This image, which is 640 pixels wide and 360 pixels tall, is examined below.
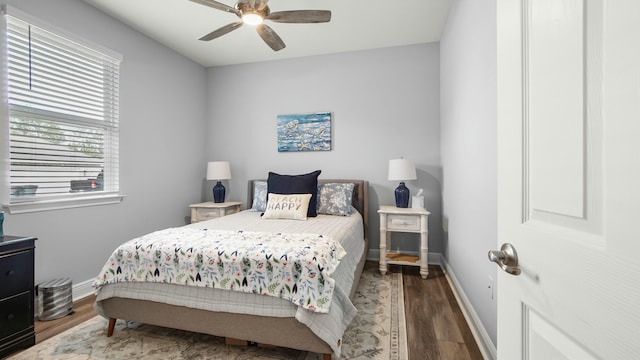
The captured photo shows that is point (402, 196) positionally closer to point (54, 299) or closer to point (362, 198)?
point (362, 198)

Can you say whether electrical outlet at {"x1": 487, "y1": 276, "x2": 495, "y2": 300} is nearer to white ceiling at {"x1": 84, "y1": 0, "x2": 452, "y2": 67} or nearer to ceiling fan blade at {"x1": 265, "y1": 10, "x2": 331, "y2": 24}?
→ ceiling fan blade at {"x1": 265, "y1": 10, "x2": 331, "y2": 24}

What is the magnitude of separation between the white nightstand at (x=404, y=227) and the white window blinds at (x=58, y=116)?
291 cm

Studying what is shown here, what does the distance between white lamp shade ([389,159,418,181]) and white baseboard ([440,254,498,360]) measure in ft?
3.47

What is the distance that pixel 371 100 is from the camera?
142 inches

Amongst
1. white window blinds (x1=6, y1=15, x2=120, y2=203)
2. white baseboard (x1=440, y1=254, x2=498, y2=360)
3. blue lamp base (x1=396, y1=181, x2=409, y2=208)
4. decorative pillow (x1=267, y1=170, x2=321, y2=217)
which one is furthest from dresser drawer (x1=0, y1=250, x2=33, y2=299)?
blue lamp base (x1=396, y1=181, x2=409, y2=208)

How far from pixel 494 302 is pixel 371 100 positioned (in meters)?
2.70

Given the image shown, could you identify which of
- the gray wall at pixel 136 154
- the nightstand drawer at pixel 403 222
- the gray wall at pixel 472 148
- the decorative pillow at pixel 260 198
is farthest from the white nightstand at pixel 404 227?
the gray wall at pixel 136 154

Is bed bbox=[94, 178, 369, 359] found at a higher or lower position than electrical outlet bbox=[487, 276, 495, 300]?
lower

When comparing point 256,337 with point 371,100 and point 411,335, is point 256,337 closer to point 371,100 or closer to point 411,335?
point 411,335

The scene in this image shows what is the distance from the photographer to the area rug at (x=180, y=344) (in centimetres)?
169

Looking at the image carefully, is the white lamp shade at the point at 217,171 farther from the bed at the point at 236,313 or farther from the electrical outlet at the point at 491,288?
the electrical outlet at the point at 491,288

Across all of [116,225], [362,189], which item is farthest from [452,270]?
[116,225]

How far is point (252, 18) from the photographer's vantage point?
223cm

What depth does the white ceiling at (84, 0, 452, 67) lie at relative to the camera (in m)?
2.67
